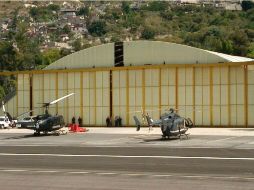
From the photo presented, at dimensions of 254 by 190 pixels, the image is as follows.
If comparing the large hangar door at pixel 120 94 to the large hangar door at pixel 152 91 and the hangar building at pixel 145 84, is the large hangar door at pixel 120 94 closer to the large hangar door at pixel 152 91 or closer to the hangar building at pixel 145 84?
the hangar building at pixel 145 84

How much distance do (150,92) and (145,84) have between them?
1111 millimetres

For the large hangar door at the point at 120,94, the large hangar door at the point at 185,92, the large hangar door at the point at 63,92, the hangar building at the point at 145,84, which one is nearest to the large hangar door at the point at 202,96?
the hangar building at the point at 145,84

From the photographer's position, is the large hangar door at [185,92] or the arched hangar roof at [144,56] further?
the arched hangar roof at [144,56]

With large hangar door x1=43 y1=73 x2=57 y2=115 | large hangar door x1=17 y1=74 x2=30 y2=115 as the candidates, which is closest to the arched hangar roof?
large hangar door x1=43 y1=73 x2=57 y2=115

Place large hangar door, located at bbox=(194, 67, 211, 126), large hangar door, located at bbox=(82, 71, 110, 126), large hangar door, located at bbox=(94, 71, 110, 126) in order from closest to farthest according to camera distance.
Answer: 1. large hangar door, located at bbox=(194, 67, 211, 126)
2. large hangar door, located at bbox=(94, 71, 110, 126)
3. large hangar door, located at bbox=(82, 71, 110, 126)

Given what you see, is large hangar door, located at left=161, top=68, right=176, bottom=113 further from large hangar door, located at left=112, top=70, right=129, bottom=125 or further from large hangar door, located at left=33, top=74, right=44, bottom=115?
large hangar door, located at left=33, top=74, right=44, bottom=115

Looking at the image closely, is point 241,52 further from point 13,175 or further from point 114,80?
point 13,175

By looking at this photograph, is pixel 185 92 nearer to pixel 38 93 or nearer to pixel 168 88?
pixel 168 88

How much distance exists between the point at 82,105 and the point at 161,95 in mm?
9693

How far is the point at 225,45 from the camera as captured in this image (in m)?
123

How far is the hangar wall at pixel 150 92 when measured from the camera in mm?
59531

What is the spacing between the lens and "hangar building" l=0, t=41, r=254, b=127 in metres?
59.7

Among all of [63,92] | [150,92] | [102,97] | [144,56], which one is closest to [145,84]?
[150,92]

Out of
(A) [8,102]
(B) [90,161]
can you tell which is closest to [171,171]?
(B) [90,161]
